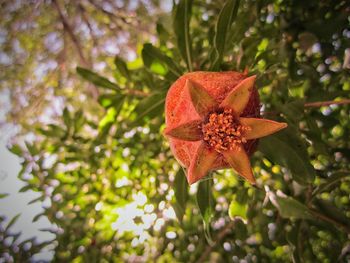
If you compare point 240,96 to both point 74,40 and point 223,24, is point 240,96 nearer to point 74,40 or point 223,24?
point 223,24

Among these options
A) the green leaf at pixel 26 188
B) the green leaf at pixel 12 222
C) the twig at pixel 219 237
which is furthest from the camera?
the green leaf at pixel 12 222

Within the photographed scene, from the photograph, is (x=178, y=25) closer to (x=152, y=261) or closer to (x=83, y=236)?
(x=83, y=236)

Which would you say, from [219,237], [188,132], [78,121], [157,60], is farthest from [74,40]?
[188,132]

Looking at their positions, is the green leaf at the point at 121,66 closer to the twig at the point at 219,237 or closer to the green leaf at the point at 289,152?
the green leaf at the point at 289,152

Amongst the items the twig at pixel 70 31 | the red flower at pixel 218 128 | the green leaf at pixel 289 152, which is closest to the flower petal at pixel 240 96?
the red flower at pixel 218 128

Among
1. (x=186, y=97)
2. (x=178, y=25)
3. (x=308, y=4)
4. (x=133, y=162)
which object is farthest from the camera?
(x=133, y=162)

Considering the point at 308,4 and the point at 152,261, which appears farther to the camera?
the point at 152,261

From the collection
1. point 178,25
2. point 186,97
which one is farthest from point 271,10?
point 186,97
